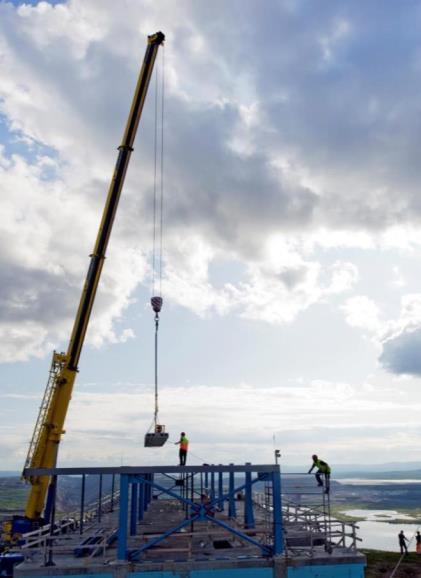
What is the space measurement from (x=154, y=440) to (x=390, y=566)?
31738 millimetres

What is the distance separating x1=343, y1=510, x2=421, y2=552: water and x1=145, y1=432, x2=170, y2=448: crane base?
65.1 m

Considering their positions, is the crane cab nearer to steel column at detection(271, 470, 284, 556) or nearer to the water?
steel column at detection(271, 470, 284, 556)

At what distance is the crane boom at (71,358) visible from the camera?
83.4 feet

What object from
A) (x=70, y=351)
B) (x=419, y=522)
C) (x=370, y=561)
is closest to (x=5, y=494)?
(x=419, y=522)

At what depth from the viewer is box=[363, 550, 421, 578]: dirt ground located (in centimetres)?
3955

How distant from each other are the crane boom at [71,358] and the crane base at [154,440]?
5984mm

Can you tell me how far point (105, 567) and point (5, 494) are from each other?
212864 millimetres

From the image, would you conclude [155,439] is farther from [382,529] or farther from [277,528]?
[382,529]

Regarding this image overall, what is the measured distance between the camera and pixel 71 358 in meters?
27.0

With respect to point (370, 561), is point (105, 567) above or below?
above

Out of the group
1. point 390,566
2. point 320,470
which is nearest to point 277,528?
point 320,470

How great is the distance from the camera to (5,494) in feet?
654

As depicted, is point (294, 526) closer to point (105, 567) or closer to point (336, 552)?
point (336, 552)

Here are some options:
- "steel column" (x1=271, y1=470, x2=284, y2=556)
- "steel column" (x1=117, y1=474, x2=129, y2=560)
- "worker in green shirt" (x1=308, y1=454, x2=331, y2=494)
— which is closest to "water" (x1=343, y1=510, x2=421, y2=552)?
"worker in green shirt" (x1=308, y1=454, x2=331, y2=494)
